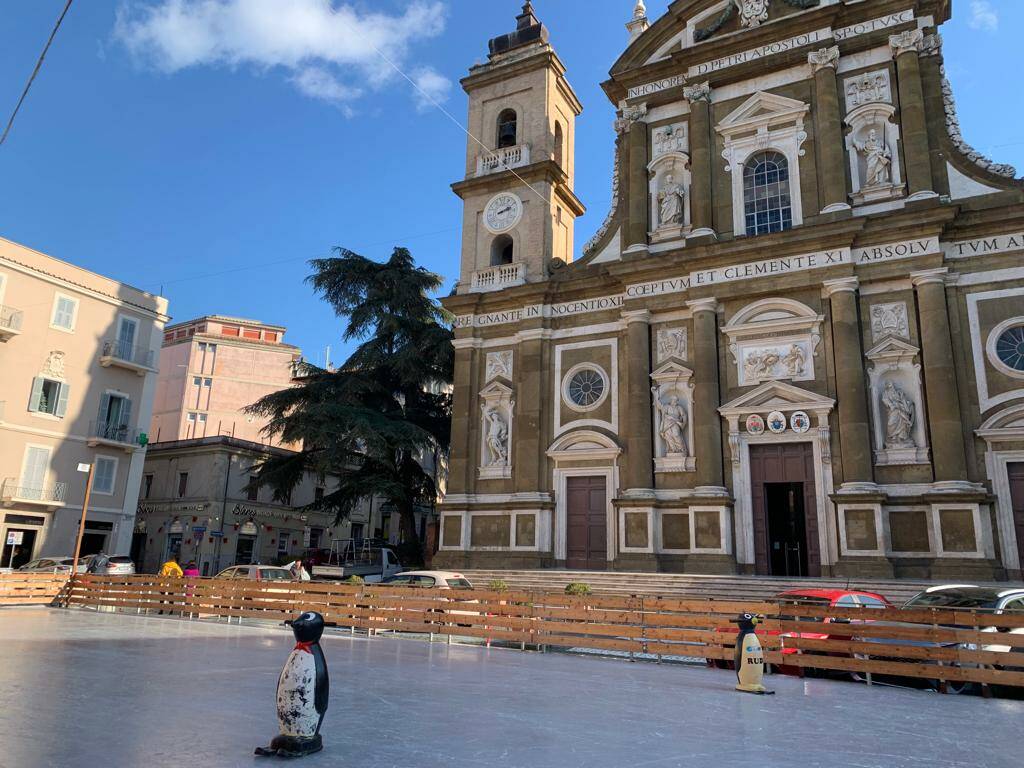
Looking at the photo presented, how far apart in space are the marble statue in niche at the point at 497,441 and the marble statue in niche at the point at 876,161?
12.7 metres

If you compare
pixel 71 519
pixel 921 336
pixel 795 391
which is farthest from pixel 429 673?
pixel 71 519

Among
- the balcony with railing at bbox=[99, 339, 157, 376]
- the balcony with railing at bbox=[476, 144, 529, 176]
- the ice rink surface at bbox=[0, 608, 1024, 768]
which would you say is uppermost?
the balcony with railing at bbox=[476, 144, 529, 176]

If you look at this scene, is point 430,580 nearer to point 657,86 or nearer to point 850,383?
point 850,383

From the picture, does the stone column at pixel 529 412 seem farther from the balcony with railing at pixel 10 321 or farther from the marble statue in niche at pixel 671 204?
the balcony with railing at pixel 10 321

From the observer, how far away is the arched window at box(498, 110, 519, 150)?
96.0ft

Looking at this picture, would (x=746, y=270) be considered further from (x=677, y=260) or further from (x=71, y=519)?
(x=71, y=519)

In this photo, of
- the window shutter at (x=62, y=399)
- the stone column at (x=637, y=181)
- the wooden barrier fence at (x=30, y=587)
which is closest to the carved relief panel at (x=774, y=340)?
the stone column at (x=637, y=181)

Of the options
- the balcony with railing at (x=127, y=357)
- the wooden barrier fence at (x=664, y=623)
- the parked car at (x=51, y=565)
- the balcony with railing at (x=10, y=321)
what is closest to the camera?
the wooden barrier fence at (x=664, y=623)

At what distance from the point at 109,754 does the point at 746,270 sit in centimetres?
2007

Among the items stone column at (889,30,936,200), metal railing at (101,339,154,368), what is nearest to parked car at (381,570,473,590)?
stone column at (889,30,936,200)

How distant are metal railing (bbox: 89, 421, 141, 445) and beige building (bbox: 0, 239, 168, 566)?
0.13 feet

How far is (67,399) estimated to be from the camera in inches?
1184

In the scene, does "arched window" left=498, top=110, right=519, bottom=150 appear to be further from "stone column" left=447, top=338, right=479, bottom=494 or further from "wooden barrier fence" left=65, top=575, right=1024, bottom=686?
"wooden barrier fence" left=65, top=575, right=1024, bottom=686

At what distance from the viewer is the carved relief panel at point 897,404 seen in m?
19.5
